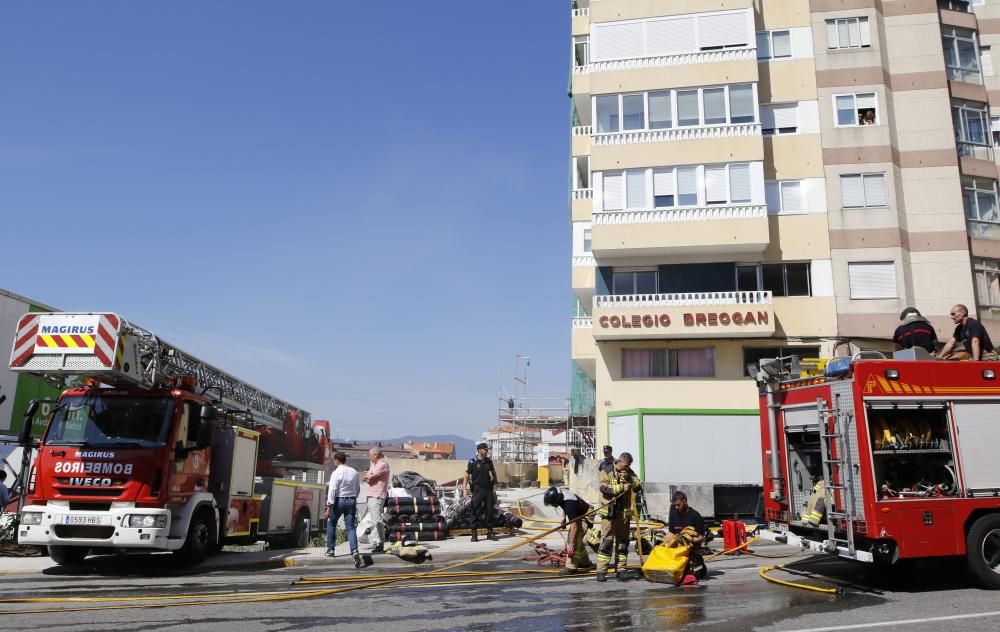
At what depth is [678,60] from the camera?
80.5ft

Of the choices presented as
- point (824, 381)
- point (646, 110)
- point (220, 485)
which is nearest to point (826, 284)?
point (646, 110)

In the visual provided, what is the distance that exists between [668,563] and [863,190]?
18842 mm

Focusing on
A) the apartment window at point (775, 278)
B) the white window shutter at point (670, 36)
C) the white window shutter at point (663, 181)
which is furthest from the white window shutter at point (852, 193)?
the white window shutter at point (670, 36)

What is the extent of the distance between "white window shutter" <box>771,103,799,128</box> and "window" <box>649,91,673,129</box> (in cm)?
389

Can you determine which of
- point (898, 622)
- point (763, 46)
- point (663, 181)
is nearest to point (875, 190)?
point (763, 46)

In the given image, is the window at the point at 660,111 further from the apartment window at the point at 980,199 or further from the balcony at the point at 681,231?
the apartment window at the point at 980,199

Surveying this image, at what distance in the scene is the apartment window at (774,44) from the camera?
83.6 ft

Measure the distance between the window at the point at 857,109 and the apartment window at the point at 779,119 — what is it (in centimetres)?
137

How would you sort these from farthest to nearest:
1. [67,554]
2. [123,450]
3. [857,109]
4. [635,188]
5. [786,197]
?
[857,109] → [786,197] → [635,188] → [67,554] → [123,450]

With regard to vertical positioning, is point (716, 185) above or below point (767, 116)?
below

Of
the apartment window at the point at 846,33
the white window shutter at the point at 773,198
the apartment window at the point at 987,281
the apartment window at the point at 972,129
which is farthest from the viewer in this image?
the apartment window at the point at 846,33

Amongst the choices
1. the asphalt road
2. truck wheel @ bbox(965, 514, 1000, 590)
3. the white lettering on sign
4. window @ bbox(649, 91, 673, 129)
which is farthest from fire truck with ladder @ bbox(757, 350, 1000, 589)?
window @ bbox(649, 91, 673, 129)

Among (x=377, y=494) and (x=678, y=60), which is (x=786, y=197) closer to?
(x=678, y=60)

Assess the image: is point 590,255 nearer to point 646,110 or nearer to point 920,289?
point 646,110
